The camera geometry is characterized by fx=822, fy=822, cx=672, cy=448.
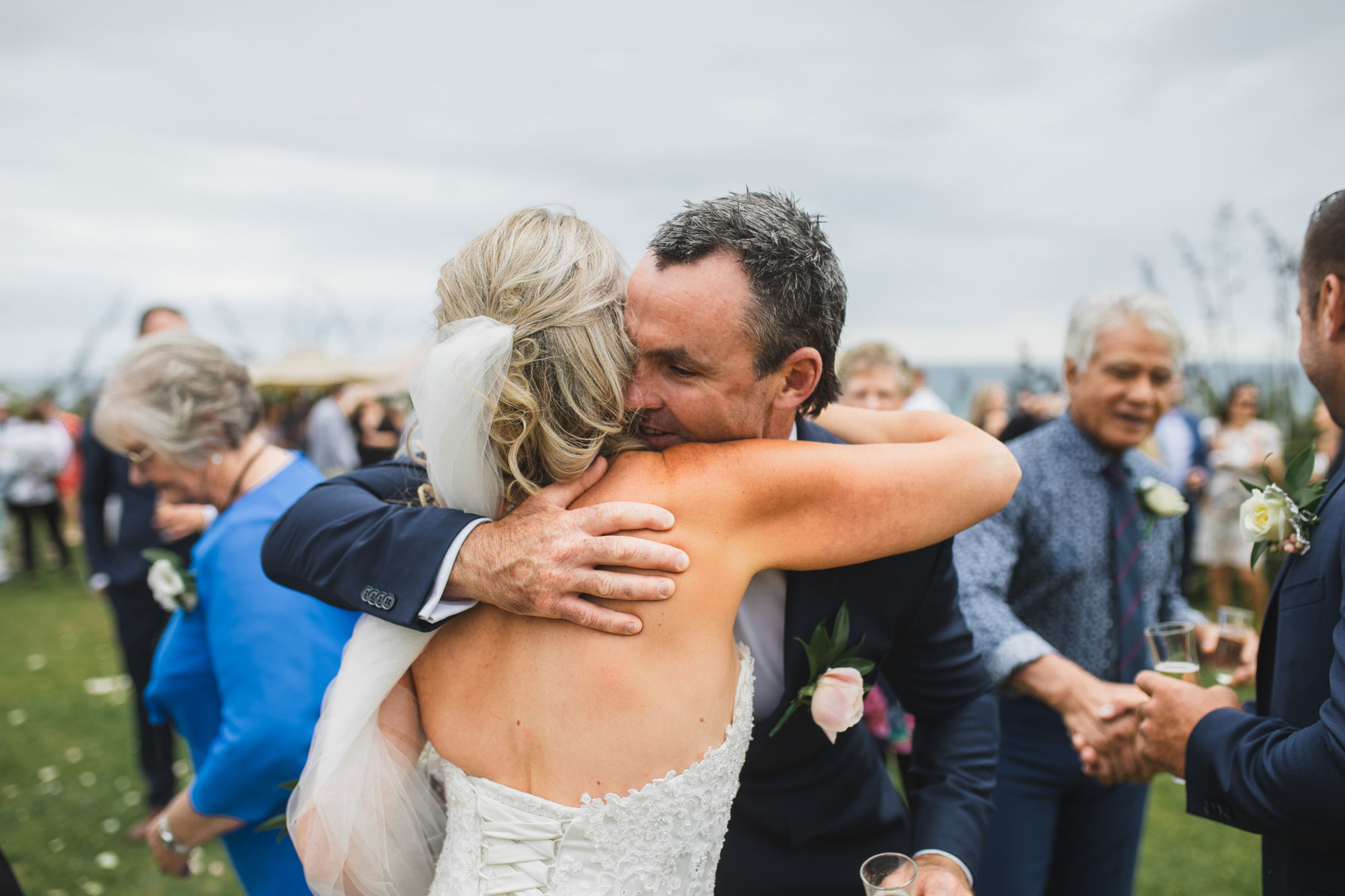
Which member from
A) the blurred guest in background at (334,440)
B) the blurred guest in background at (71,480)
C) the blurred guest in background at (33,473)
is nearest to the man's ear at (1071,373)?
the blurred guest in background at (334,440)

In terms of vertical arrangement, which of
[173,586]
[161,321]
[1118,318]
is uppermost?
[1118,318]

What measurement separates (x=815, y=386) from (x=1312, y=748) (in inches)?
46.5

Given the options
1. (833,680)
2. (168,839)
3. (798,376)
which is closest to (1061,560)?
(833,680)

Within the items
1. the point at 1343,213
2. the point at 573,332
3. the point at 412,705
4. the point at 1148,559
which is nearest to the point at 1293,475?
the point at 1343,213

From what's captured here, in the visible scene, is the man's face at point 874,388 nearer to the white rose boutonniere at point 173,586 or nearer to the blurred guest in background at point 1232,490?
the white rose boutonniere at point 173,586

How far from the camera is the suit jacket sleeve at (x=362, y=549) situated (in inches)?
62.1

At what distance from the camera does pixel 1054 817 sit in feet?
9.62

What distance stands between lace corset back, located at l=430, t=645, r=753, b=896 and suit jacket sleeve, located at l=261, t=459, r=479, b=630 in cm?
38

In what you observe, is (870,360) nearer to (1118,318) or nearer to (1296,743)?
(1118,318)

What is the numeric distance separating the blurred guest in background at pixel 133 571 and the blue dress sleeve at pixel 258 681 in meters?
2.67

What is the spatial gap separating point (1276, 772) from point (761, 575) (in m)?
1.09

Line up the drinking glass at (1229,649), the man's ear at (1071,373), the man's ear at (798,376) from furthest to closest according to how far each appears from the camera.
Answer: the man's ear at (1071,373), the drinking glass at (1229,649), the man's ear at (798,376)

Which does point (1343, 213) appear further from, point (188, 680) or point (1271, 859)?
point (188, 680)

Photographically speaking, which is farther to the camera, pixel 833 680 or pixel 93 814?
pixel 93 814
